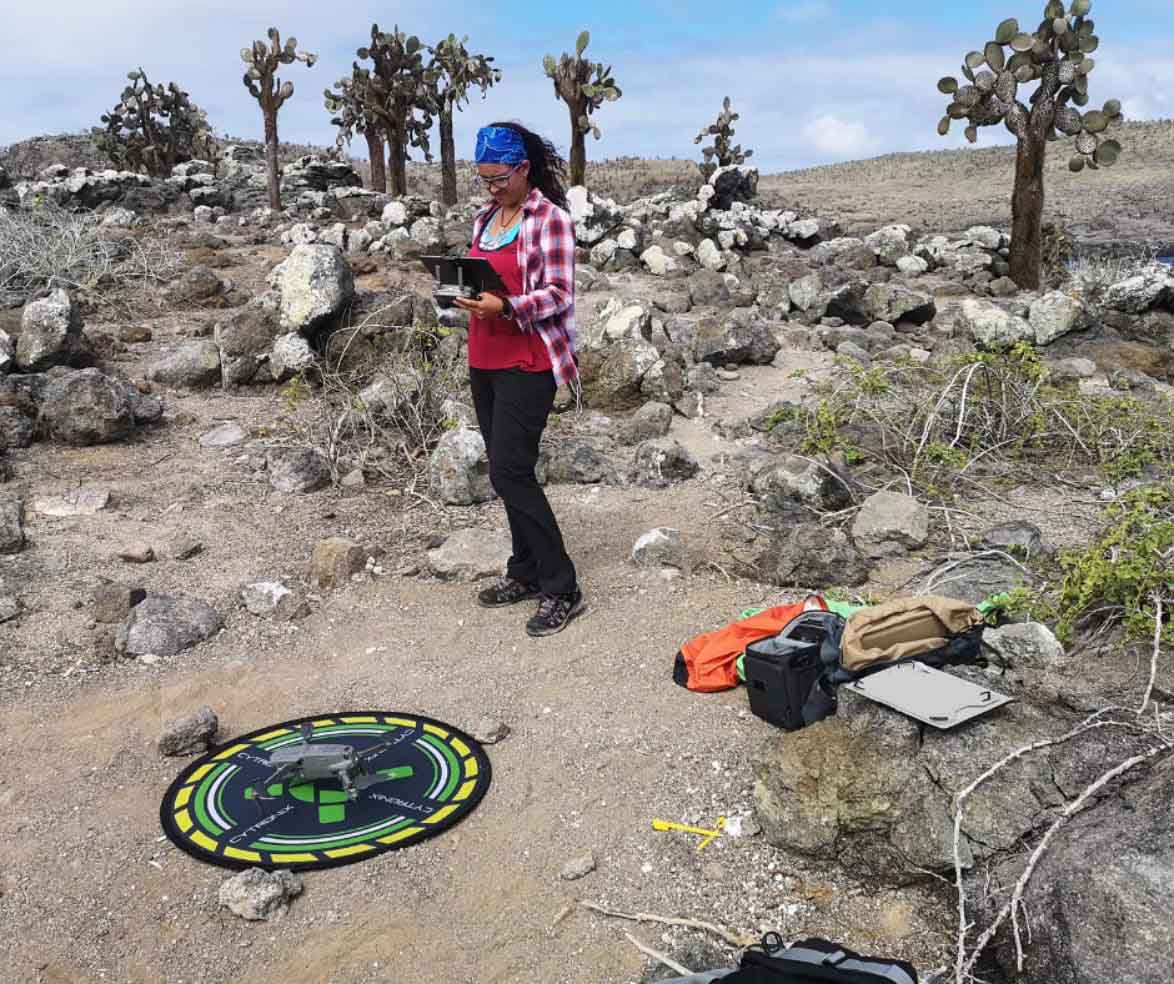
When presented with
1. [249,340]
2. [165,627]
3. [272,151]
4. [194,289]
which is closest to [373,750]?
[165,627]

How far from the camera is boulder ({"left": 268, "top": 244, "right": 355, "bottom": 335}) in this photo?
738cm

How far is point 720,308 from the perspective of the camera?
35.6 ft

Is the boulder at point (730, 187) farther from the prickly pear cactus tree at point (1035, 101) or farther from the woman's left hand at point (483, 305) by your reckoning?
the woman's left hand at point (483, 305)

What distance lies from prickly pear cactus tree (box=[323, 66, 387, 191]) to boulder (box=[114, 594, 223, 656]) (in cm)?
1961

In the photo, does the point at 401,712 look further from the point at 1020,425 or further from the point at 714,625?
the point at 1020,425

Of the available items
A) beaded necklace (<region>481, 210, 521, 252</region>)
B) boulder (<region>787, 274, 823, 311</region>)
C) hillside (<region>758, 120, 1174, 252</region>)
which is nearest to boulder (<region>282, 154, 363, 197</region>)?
hillside (<region>758, 120, 1174, 252</region>)

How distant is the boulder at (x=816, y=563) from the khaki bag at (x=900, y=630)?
1076 millimetres

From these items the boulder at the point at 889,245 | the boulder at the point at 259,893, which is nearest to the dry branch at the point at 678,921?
the boulder at the point at 259,893

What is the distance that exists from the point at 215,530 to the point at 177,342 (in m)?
3.81

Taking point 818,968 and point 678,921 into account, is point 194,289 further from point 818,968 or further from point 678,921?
point 818,968

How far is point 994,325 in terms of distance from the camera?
888cm

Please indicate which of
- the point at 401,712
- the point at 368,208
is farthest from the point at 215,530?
the point at 368,208

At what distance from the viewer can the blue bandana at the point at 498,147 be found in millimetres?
3523

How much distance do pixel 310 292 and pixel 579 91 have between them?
1324 cm
